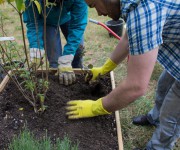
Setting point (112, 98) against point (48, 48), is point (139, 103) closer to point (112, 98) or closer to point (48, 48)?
point (48, 48)

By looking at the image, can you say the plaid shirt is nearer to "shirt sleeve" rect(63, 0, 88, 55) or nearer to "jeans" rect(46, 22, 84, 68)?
"shirt sleeve" rect(63, 0, 88, 55)

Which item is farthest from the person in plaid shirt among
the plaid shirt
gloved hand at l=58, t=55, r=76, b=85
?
gloved hand at l=58, t=55, r=76, b=85

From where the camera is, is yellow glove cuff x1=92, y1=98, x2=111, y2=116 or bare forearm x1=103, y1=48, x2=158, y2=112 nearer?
bare forearm x1=103, y1=48, x2=158, y2=112

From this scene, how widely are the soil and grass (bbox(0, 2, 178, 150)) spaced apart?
2.08 ft

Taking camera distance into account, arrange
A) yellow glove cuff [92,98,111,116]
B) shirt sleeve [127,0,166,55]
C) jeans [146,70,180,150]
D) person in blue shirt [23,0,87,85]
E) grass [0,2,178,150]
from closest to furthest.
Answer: shirt sleeve [127,0,166,55]
yellow glove cuff [92,98,111,116]
jeans [146,70,180,150]
person in blue shirt [23,0,87,85]
grass [0,2,178,150]

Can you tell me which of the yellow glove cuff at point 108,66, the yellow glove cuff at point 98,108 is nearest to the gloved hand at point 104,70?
the yellow glove cuff at point 108,66

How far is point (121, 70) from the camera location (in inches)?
154

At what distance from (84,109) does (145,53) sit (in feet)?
2.70

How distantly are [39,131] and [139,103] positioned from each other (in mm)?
1571

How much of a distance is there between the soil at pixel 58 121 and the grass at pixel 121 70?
63 centimetres

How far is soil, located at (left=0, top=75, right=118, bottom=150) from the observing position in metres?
1.89

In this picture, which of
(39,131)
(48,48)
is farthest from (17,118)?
(48,48)

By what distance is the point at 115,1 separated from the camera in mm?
1441

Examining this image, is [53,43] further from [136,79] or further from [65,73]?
[136,79]
